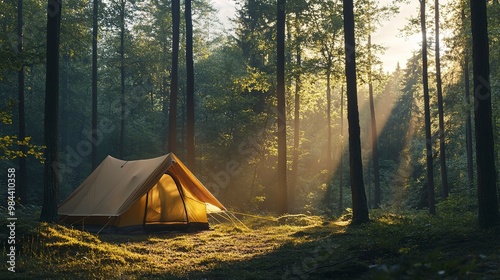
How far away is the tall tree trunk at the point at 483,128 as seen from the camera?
10820 mm

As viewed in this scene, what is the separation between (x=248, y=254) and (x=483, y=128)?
234 inches

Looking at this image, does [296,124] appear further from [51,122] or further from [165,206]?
[51,122]

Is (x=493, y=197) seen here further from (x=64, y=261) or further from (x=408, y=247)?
(x=64, y=261)

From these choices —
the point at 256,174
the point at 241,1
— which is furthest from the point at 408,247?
the point at 241,1

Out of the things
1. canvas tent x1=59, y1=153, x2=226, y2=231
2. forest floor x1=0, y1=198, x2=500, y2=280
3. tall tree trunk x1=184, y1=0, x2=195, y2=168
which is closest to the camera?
forest floor x1=0, y1=198, x2=500, y2=280

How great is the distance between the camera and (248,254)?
11039 mm

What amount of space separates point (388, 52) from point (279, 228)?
15.0m

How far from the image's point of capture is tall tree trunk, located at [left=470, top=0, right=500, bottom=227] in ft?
35.5

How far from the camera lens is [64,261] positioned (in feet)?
29.9

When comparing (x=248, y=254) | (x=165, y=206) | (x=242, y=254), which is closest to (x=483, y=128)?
(x=248, y=254)

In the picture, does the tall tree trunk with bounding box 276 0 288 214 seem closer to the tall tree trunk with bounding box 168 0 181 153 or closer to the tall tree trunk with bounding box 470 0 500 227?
the tall tree trunk with bounding box 168 0 181 153

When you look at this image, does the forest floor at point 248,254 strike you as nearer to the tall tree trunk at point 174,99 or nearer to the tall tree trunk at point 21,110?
the tall tree trunk at point 174,99

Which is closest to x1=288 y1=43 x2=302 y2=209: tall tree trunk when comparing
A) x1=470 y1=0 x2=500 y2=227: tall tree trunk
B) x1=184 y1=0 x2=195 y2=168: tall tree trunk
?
x1=184 y1=0 x2=195 y2=168: tall tree trunk

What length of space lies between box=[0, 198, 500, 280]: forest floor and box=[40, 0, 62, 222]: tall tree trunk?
70.2 inches
